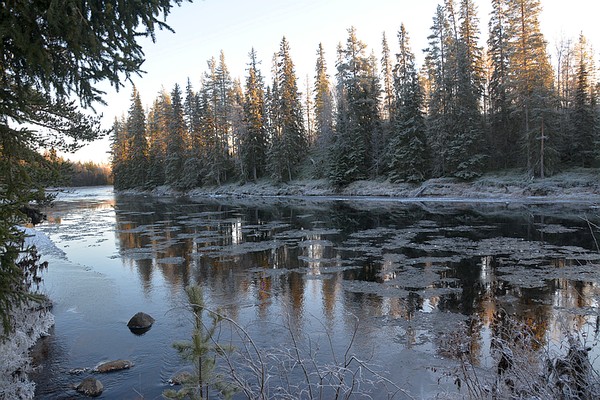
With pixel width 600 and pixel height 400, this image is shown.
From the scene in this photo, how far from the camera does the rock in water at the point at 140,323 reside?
27.3 ft

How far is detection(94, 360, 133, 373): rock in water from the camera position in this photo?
6492 millimetres

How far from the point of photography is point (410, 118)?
40.3 metres

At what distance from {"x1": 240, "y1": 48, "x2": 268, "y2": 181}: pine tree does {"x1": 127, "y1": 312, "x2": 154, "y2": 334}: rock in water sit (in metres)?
47.2

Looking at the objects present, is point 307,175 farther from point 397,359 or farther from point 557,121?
point 397,359

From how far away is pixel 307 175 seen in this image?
177 feet

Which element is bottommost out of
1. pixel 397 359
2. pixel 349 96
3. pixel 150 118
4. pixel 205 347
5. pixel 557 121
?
pixel 397 359

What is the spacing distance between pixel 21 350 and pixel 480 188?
3528 cm

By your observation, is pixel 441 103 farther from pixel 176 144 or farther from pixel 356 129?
pixel 176 144

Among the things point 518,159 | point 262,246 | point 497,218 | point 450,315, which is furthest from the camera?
point 518,159

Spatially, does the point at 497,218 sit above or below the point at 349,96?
below

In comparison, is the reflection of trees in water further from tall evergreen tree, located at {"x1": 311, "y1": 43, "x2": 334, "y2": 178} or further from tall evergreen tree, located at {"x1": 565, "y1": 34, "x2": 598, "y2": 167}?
tall evergreen tree, located at {"x1": 311, "y1": 43, "x2": 334, "y2": 178}

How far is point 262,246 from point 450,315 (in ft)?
33.5

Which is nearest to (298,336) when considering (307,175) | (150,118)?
(307,175)

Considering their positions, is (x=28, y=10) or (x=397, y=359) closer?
(x=28, y=10)
